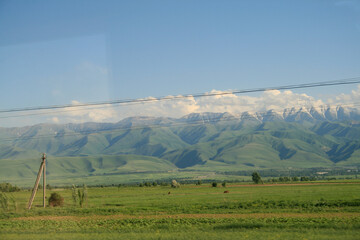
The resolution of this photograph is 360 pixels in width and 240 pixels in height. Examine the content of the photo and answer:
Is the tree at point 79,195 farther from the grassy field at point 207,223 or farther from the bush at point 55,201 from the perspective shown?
the grassy field at point 207,223

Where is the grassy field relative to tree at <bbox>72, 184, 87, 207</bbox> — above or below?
below

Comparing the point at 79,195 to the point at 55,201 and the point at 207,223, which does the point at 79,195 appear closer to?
the point at 55,201

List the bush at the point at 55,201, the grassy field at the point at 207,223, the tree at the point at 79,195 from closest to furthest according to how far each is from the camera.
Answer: the grassy field at the point at 207,223 < the tree at the point at 79,195 < the bush at the point at 55,201

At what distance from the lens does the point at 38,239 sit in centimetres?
2598

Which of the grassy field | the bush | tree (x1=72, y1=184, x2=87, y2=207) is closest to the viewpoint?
the grassy field

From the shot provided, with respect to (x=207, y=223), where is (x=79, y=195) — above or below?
above

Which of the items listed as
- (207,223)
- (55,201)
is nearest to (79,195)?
(55,201)

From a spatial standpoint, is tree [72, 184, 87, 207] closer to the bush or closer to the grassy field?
the bush

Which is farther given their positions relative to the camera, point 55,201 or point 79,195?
point 55,201

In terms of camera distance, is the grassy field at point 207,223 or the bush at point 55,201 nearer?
the grassy field at point 207,223

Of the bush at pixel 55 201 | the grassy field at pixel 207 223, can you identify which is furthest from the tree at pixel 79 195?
the grassy field at pixel 207 223

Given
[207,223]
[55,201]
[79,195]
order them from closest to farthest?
[207,223] < [79,195] < [55,201]

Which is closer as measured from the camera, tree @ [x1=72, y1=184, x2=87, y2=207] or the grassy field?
the grassy field

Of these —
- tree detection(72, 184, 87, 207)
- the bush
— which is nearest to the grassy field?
tree detection(72, 184, 87, 207)
